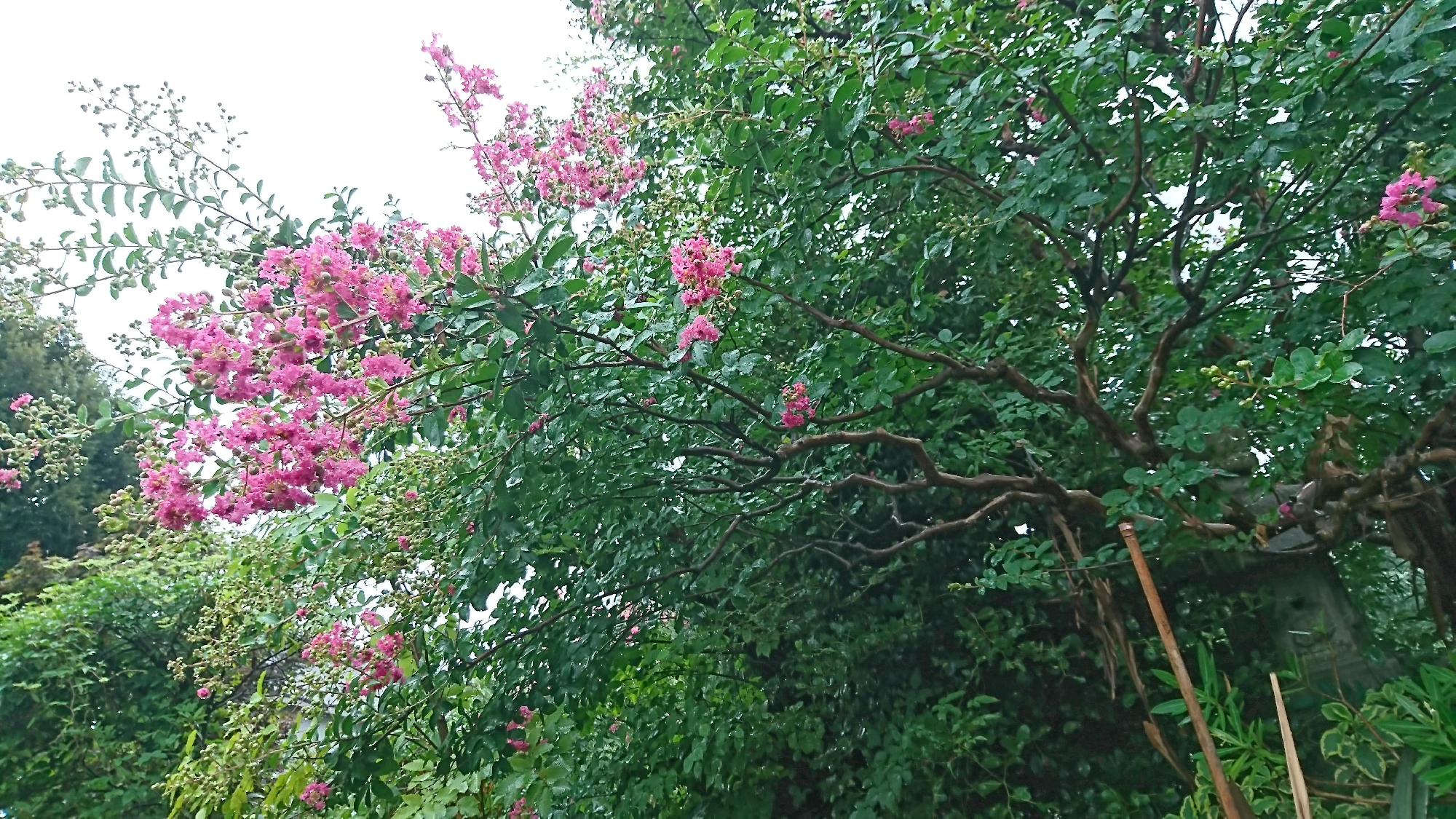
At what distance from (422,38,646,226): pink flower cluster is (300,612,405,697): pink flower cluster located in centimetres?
123

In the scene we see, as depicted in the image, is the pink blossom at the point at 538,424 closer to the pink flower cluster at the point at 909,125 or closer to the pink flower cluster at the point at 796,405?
the pink flower cluster at the point at 796,405

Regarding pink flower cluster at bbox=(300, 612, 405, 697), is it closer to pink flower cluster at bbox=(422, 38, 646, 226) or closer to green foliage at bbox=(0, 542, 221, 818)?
pink flower cluster at bbox=(422, 38, 646, 226)

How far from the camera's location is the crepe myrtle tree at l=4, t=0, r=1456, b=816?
5.37ft

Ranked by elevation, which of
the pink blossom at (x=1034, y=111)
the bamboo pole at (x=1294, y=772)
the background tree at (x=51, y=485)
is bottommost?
the bamboo pole at (x=1294, y=772)

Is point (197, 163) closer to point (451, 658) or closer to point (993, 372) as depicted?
point (451, 658)

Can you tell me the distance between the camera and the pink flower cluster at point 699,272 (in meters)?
1.73

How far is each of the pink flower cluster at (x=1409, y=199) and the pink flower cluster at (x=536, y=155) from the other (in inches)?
70.4

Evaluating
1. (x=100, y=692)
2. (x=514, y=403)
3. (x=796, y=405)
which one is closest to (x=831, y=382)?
(x=796, y=405)

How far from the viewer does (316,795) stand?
2.70 m

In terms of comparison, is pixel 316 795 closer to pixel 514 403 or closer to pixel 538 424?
pixel 538 424

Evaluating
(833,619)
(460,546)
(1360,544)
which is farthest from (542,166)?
(1360,544)

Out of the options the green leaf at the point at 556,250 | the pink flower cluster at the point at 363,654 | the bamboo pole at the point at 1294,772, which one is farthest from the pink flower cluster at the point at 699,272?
the pink flower cluster at the point at 363,654

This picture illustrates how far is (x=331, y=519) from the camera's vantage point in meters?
2.46

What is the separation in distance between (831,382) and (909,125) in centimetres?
66
